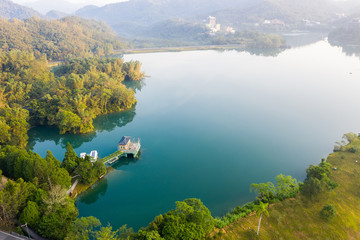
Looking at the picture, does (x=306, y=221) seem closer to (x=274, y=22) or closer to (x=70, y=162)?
(x=70, y=162)

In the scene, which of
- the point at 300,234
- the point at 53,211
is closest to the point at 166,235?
the point at 53,211

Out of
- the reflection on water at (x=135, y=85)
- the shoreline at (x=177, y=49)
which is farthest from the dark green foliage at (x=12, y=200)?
the shoreline at (x=177, y=49)

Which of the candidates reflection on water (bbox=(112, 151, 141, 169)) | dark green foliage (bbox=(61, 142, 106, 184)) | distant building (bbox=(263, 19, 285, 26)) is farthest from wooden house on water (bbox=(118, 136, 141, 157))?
distant building (bbox=(263, 19, 285, 26))

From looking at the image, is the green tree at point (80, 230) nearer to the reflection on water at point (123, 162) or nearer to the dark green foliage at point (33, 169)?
the dark green foliage at point (33, 169)

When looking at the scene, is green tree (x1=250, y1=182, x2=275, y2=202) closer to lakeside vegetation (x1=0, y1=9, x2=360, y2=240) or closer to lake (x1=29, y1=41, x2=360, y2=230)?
lakeside vegetation (x1=0, y1=9, x2=360, y2=240)

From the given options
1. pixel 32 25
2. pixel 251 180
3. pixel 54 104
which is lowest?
pixel 251 180

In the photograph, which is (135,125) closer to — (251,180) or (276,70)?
(251,180)
